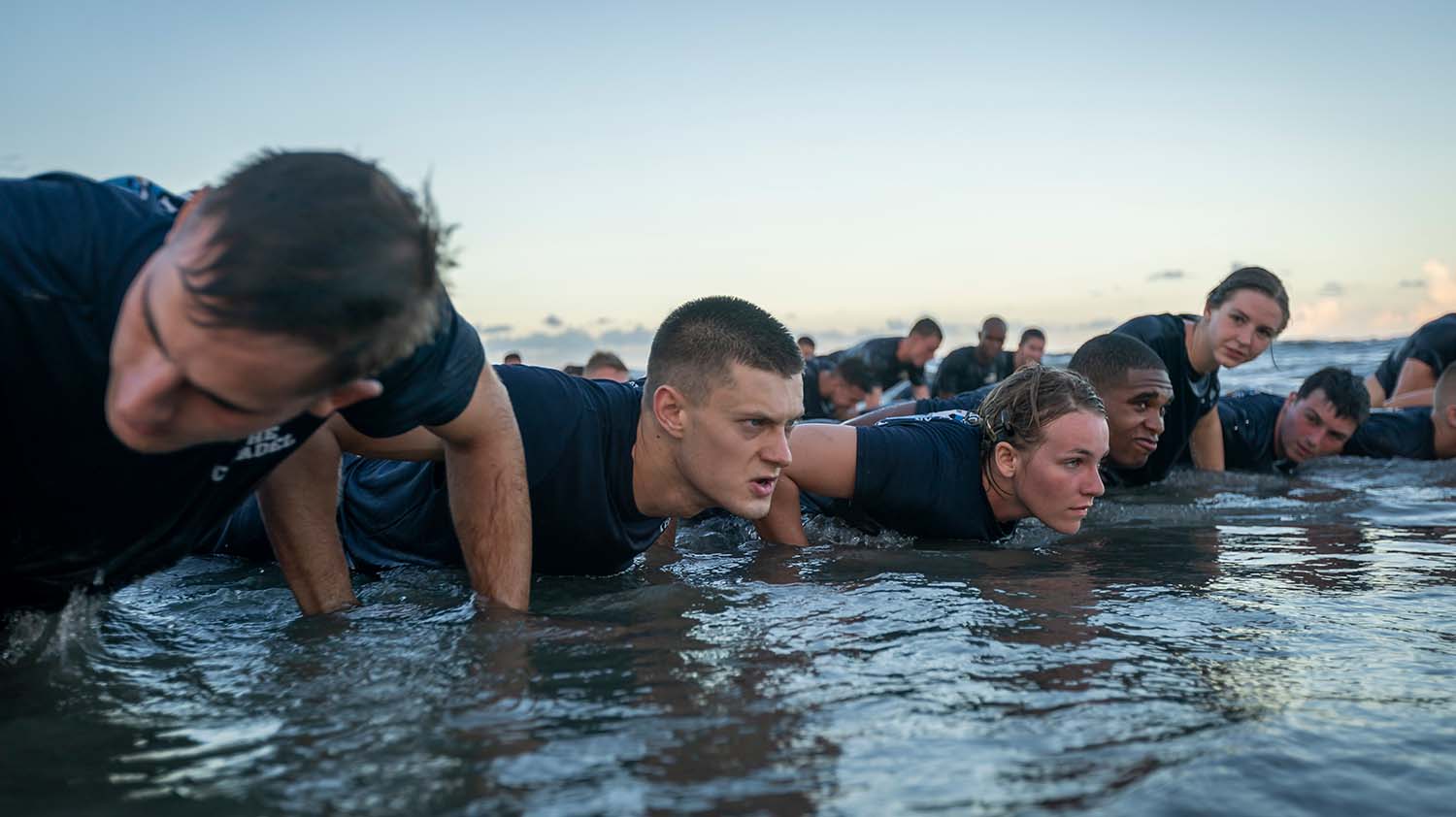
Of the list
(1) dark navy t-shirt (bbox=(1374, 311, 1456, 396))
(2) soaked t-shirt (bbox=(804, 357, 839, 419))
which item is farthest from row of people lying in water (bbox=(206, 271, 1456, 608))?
(1) dark navy t-shirt (bbox=(1374, 311, 1456, 396))

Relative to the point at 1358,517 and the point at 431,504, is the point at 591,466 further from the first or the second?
the point at 1358,517

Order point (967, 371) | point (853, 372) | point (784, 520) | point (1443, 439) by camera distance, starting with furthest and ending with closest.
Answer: point (967, 371), point (853, 372), point (1443, 439), point (784, 520)

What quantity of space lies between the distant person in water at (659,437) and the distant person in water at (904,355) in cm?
1016

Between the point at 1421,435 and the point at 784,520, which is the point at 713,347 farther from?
the point at 1421,435

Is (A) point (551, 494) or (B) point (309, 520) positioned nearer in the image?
(B) point (309, 520)

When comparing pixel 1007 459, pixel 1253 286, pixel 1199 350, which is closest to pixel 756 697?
pixel 1007 459

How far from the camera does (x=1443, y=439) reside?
9.87 m

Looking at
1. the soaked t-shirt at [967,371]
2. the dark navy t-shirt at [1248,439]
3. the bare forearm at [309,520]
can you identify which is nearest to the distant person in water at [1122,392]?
the dark navy t-shirt at [1248,439]

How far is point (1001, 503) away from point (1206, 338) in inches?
121

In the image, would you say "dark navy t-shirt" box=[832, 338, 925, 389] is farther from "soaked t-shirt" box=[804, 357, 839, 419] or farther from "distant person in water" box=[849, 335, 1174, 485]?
"distant person in water" box=[849, 335, 1174, 485]

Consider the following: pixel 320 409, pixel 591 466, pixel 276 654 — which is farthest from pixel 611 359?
pixel 320 409

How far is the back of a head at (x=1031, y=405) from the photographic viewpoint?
5410mm

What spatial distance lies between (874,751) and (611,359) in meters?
8.67

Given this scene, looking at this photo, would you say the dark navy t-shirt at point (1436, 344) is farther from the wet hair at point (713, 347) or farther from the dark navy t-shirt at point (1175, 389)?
the wet hair at point (713, 347)
